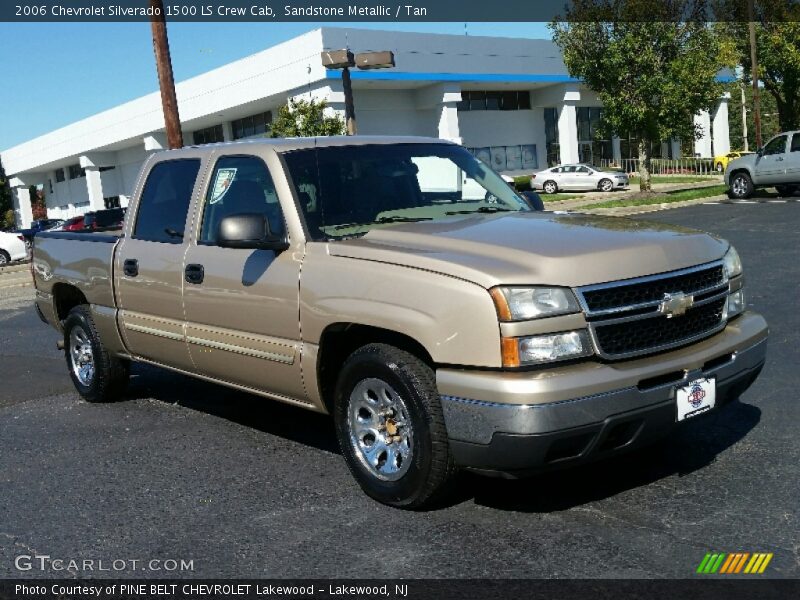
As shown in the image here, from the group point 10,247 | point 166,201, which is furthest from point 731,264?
point 10,247

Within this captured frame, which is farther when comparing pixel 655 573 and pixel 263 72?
pixel 263 72

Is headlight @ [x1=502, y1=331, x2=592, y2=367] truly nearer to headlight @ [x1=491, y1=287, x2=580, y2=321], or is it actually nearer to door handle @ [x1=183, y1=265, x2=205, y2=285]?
headlight @ [x1=491, y1=287, x2=580, y2=321]

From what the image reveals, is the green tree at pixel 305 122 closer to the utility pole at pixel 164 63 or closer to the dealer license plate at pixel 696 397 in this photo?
the utility pole at pixel 164 63

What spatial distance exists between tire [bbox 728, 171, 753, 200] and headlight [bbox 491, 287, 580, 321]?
78.2 ft

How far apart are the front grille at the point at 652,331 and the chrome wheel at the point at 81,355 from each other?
14.8ft

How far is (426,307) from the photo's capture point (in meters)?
4.00

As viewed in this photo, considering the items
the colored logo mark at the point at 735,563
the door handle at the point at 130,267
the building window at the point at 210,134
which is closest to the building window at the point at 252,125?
the building window at the point at 210,134

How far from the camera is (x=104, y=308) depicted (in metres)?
6.55

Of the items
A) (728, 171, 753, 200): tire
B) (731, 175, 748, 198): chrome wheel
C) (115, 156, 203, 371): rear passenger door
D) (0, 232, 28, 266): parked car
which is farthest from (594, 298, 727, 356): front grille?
(0, 232, 28, 266): parked car

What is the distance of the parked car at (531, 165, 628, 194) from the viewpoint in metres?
39.7

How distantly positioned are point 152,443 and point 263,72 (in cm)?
3595

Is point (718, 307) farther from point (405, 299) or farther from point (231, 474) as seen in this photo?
point (231, 474)

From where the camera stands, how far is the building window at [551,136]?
4950 cm

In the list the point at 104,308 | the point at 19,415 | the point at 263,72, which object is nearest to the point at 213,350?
the point at 104,308
